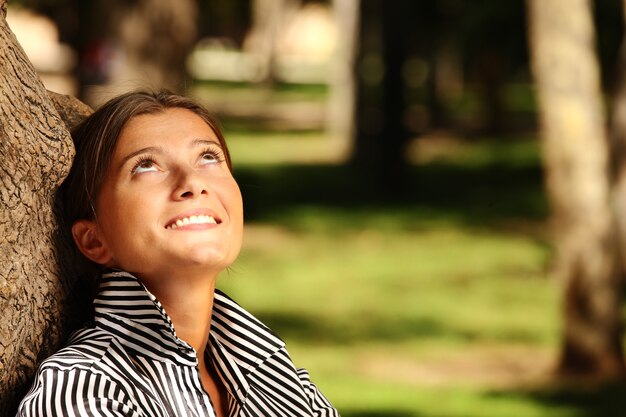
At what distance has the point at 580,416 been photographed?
7645mm

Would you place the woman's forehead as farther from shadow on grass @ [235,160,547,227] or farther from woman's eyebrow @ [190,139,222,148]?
shadow on grass @ [235,160,547,227]

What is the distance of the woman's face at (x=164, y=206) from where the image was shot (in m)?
2.12

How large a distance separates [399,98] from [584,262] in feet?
37.8

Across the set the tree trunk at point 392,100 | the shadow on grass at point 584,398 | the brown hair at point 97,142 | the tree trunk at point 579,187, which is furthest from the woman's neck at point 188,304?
the tree trunk at point 392,100

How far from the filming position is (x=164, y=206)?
214 centimetres

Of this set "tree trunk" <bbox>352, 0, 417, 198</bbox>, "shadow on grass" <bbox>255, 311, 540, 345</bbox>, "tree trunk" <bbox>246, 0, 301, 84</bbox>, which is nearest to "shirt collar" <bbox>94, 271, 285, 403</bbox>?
"shadow on grass" <bbox>255, 311, 540, 345</bbox>

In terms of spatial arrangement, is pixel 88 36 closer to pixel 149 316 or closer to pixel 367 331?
pixel 367 331

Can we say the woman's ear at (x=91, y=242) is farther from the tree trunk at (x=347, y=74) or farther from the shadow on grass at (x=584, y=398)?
the tree trunk at (x=347, y=74)

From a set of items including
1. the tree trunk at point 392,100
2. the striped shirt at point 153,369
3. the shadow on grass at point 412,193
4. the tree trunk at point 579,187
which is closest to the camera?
the striped shirt at point 153,369

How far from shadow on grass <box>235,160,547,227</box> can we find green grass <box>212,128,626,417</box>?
0.15 ft

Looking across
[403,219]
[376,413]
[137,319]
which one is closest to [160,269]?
[137,319]

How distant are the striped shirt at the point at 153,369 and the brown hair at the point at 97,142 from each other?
165 mm

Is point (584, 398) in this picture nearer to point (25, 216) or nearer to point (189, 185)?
point (189, 185)

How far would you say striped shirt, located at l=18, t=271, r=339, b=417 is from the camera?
6.31ft
